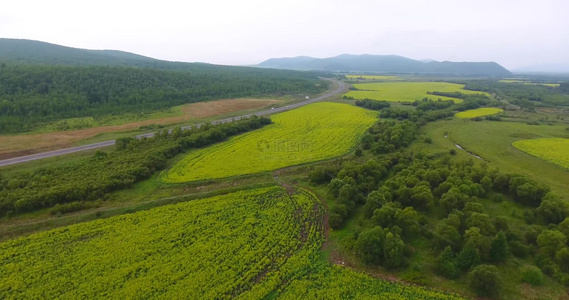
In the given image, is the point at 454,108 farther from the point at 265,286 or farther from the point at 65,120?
the point at 65,120

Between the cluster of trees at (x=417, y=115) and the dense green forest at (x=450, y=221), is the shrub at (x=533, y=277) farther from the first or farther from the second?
the cluster of trees at (x=417, y=115)

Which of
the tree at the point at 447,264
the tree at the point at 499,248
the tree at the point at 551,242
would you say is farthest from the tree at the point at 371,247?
the tree at the point at 551,242

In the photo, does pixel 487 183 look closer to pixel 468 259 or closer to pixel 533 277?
pixel 533 277

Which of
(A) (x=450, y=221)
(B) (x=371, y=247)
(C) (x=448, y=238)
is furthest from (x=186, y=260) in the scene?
(A) (x=450, y=221)

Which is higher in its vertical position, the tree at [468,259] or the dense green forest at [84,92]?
the dense green forest at [84,92]

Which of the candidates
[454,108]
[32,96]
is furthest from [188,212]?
[454,108]

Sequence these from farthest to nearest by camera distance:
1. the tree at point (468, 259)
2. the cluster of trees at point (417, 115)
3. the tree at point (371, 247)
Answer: the cluster of trees at point (417, 115) → the tree at point (371, 247) → the tree at point (468, 259)
